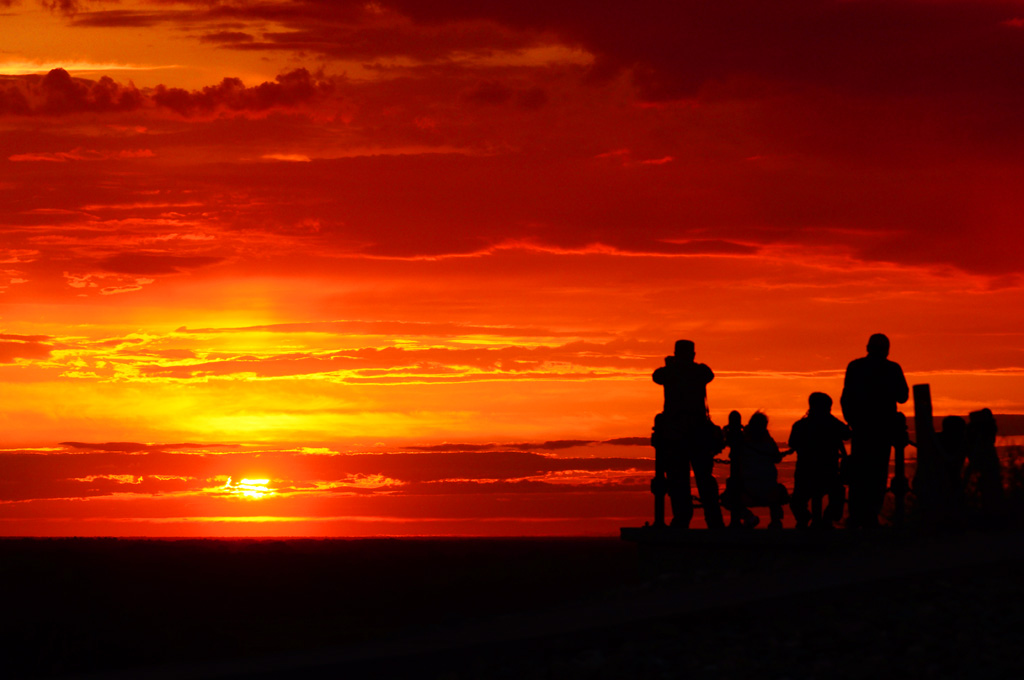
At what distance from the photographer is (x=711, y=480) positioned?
15516 millimetres

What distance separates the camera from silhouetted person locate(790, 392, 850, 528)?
50.6ft

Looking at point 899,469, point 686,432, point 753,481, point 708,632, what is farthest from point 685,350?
point 708,632

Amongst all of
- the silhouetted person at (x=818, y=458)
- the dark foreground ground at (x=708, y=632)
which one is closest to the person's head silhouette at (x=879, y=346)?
the silhouetted person at (x=818, y=458)

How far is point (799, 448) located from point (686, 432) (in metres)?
1.37

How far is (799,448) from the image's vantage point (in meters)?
15.5

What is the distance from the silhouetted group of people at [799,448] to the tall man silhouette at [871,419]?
0.01 metres

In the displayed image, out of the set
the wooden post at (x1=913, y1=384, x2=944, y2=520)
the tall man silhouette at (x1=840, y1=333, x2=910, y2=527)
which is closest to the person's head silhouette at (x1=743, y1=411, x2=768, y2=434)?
the tall man silhouette at (x1=840, y1=333, x2=910, y2=527)

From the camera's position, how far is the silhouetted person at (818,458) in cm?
1542

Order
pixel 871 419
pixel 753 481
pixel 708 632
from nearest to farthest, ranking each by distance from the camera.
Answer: pixel 708 632
pixel 871 419
pixel 753 481

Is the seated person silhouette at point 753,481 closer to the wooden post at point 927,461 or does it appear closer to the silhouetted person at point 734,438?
the silhouetted person at point 734,438

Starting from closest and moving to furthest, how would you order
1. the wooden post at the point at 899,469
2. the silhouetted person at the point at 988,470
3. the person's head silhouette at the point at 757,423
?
the silhouetted person at the point at 988,470
the wooden post at the point at 899,469
the person's head silhouette at the point at 757,423

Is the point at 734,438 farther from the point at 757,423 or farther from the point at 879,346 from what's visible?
the point at 879,346

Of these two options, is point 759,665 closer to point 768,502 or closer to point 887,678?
point 887,678

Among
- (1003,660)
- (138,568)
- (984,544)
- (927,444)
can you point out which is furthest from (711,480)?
(138,568)
